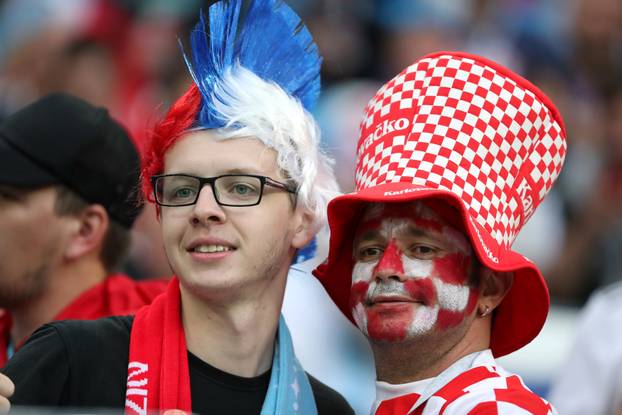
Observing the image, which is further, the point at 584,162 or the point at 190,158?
the point at 584,162

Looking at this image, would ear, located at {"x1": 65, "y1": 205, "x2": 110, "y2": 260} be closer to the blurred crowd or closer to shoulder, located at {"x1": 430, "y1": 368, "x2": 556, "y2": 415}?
shoulder, located at {"x1": 430, "y1": 368, "x2": 556, "y2": 415}

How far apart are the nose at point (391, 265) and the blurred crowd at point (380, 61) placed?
11.9 ft

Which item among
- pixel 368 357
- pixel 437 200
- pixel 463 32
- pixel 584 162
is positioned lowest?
pixel 368 357

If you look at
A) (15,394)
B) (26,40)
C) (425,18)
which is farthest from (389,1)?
(15,394)

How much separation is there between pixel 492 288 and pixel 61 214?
5.68 ft

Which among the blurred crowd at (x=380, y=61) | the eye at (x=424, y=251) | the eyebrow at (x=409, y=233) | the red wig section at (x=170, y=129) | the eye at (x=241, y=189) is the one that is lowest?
the blurred crowd at (x=380, y=61)

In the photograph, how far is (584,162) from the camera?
8297 mm

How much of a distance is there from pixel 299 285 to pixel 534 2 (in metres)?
3.38

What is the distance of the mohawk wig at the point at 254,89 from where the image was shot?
12.7 feet

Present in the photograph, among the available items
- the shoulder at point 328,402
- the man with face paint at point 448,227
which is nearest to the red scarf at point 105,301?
the shoulder at point 328,402

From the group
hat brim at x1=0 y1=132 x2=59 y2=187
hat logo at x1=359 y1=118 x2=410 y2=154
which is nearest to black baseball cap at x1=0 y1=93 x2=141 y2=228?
hat brim at x1=0 y1=132 x2=59 y2=187

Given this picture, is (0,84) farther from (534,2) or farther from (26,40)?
(534,2)

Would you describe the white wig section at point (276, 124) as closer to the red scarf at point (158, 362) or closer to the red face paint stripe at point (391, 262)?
the red face paint stripe at point (391, 262)

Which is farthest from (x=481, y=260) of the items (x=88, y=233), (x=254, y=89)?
(x=88, y=233)
